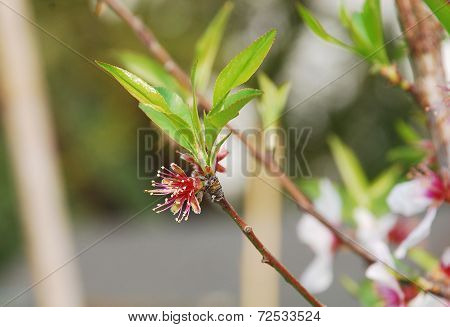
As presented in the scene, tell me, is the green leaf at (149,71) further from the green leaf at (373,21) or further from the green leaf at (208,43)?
the green leaf at (373,21)

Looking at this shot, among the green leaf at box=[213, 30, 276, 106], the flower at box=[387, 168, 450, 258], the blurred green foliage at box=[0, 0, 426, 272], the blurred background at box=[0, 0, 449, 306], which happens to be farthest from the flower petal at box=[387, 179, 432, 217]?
the blurred green foliage at box=[0, 0, 426, 272]

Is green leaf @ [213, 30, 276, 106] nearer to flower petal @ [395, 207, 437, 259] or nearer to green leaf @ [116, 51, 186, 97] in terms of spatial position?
flower petal @ [395, 207, 437, 259]

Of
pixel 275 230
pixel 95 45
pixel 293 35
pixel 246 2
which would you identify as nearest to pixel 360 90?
pixel 293 35

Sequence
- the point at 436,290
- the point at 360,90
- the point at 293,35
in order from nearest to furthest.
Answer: the point at 436,290 < the point at 293,35 < the point at 360,90

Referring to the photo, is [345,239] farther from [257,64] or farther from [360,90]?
[360,90]

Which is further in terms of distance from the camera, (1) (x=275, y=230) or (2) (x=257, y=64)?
(1) (x=275, y=230)

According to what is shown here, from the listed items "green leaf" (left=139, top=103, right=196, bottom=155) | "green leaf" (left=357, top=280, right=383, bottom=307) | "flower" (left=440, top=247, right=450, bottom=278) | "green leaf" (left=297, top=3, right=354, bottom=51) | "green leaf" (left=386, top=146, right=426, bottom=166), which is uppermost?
"green leaf" (left=297, top=3, right=354, bottom=51)

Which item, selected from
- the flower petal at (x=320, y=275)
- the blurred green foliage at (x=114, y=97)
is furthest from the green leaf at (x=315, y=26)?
the blurred green foliage at (x=114, y=97)
